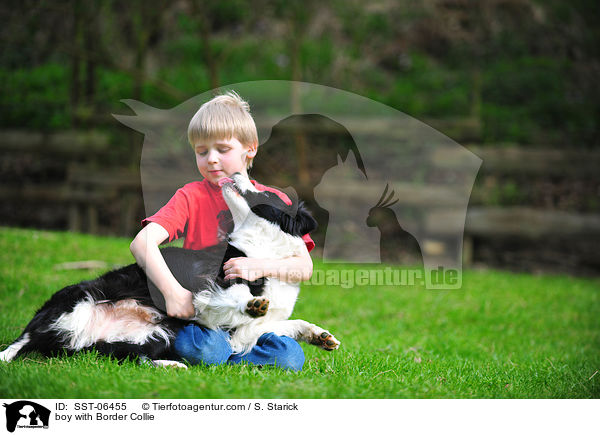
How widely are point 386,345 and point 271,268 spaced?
169 cm

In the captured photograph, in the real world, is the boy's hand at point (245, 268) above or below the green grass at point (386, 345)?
above

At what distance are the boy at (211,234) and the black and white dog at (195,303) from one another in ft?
0.16

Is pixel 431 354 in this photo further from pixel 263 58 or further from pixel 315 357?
pixel 263 58

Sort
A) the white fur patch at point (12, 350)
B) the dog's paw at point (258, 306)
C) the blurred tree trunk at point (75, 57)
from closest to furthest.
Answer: the dog's paw at point (258, 306) < the white fur patch at point (12, 350) < the blurred tree trunk at point (75, 57)

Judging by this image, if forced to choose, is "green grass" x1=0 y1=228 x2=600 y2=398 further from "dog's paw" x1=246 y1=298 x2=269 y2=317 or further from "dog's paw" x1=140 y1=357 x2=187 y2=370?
"dog's paw" x1=246 y1=298 x2=269 y2=317

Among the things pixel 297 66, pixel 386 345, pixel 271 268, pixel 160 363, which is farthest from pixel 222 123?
pixel 297 66

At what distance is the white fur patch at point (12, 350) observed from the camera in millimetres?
2658

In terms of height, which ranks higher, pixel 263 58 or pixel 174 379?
pixel 263 58

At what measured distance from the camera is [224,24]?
913 cm

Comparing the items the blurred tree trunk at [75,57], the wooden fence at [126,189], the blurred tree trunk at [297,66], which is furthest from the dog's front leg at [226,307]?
the blurred tree trunk at [75,57]

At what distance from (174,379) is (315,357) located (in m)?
1.03

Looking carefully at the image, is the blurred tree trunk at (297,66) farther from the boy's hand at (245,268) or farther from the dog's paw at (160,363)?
the dog's paw at (160,363)

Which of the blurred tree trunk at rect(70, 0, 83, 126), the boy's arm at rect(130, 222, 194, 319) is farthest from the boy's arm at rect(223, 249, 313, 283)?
the blurred tree trunk at rect(70, 0, 83, 126)
